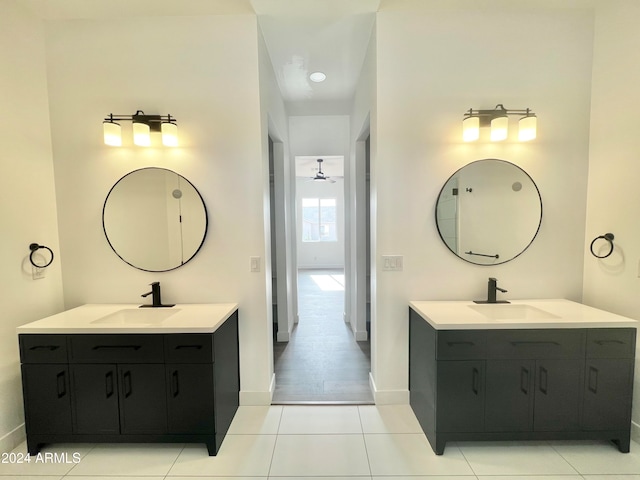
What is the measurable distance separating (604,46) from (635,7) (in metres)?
0.24

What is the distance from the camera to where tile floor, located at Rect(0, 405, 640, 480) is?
1664 millimetres

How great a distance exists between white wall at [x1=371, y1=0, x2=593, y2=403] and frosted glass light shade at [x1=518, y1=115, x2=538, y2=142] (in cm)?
11

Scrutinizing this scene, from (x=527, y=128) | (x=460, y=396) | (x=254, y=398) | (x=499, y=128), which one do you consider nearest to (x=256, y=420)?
(x=254, y=398)

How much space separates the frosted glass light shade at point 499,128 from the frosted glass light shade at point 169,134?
7.62 feet

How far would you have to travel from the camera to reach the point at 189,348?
5.87 ft

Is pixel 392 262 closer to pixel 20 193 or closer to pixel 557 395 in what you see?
pixel 557 395

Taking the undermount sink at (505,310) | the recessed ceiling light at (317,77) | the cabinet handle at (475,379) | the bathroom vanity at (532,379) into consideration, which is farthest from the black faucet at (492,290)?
the recessed ceiling light at (317,77)

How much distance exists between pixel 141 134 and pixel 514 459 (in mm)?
3259

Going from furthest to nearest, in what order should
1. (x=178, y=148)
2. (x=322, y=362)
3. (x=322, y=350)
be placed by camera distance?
(x=322, y=350), (x=322, y=362), (x=178, y=148)

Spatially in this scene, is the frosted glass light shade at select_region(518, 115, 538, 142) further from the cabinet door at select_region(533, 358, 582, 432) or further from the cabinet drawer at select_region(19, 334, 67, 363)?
the cabinet drawer at select_region(19, 334, 67, 363)

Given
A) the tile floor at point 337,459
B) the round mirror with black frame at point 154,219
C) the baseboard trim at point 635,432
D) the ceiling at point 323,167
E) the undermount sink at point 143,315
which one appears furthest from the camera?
the ceiling at point 323,167

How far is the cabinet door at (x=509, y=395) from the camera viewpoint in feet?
5.83

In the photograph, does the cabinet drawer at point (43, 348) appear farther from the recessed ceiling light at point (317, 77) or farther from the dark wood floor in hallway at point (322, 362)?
the recessed ceiling light at point (317, 77)

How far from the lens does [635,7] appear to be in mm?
1880
